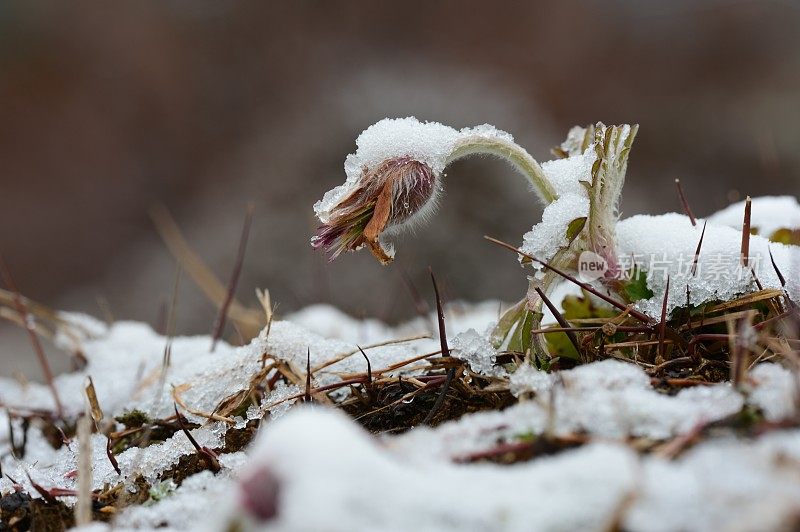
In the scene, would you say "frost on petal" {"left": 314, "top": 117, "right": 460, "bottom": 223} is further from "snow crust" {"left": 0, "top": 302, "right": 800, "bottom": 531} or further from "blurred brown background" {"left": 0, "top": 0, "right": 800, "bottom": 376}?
"blurred brown background" {"left": 0, "top": 0, "right": 800, "bottom": 376}

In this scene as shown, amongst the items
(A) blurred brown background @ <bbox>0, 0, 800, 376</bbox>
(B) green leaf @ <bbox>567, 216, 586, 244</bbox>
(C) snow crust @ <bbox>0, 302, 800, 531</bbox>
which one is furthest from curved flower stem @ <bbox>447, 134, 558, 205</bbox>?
(A) blurred brown background @ <bbox>0, 0, 800, 376</bbox>

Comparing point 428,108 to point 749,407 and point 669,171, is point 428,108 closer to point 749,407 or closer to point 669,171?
point 669,171

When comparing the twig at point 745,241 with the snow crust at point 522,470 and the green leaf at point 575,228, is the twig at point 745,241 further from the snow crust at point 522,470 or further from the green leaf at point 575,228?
the snow crust at point 522,470

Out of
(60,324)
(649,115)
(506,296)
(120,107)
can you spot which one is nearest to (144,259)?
(120,107)

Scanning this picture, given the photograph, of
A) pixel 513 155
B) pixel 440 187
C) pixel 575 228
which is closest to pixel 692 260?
pixel 575 228

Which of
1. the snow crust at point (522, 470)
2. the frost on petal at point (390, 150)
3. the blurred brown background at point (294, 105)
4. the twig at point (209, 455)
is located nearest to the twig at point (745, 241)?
the snow crust at point (522, 470)

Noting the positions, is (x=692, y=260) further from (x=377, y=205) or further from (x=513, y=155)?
(x=377, y=205)
